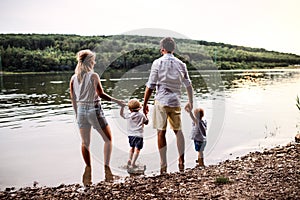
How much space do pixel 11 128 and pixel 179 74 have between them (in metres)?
8.30

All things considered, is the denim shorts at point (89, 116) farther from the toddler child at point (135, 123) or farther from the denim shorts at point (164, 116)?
the denim shorts at point (164, 116)

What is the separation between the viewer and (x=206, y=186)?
15.3 ft

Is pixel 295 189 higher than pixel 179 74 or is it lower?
lower

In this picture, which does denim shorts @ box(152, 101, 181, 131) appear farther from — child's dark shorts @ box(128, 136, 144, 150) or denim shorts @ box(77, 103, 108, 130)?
denim shorts @ box(77, 103, 108, 130)

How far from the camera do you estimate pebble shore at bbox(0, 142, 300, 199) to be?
4215 millimetres

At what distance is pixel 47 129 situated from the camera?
11219 mm

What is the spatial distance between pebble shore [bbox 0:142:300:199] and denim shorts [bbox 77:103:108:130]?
1.06m

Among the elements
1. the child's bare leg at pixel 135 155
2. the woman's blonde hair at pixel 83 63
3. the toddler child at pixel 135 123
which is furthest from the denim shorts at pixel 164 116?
the woman's blonde hair at pixel 83 63

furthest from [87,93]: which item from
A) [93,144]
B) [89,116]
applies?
[93,144]

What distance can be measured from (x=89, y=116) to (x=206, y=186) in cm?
231

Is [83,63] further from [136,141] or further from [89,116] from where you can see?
[136,141]

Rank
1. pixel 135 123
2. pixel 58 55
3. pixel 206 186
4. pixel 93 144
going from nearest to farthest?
pixel 206 186 → pixel 135 123 → pixel 93 144 → pixel 58 55

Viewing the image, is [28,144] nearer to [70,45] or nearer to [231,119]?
[231,119]

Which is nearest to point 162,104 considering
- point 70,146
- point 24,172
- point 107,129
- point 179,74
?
point 179,74
